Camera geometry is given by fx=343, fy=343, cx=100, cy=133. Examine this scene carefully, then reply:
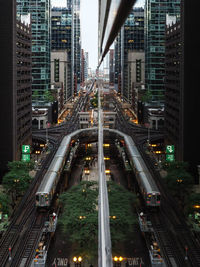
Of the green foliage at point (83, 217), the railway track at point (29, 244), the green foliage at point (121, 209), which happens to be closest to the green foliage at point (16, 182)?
the railway track at point (29, 244)

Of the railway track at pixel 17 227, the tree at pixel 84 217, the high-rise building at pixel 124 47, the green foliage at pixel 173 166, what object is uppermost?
the high-rise building at pixel 124 47

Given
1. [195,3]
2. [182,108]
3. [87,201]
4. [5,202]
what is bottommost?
[5,202]

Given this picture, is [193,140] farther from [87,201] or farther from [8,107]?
[87,201]

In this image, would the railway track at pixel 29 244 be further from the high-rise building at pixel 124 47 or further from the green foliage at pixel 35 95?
the green foliage at pixel 35 95

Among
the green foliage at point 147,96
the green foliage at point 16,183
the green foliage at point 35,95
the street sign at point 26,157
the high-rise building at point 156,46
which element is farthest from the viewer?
the green foliage at point 35,95

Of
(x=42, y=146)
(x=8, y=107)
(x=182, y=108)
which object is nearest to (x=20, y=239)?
(x=8, y=107)

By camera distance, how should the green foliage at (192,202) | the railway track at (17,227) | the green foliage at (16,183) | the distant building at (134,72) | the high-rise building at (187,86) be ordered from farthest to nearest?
the high-rise building at (187,86) → the green foliage at (16,183) → the green foliage at (192,202) → the railway track at (17,227) → the distant building at (134,72)

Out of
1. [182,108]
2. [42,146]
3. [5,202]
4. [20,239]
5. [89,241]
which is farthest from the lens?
[42,146]

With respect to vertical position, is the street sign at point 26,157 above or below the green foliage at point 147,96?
below
